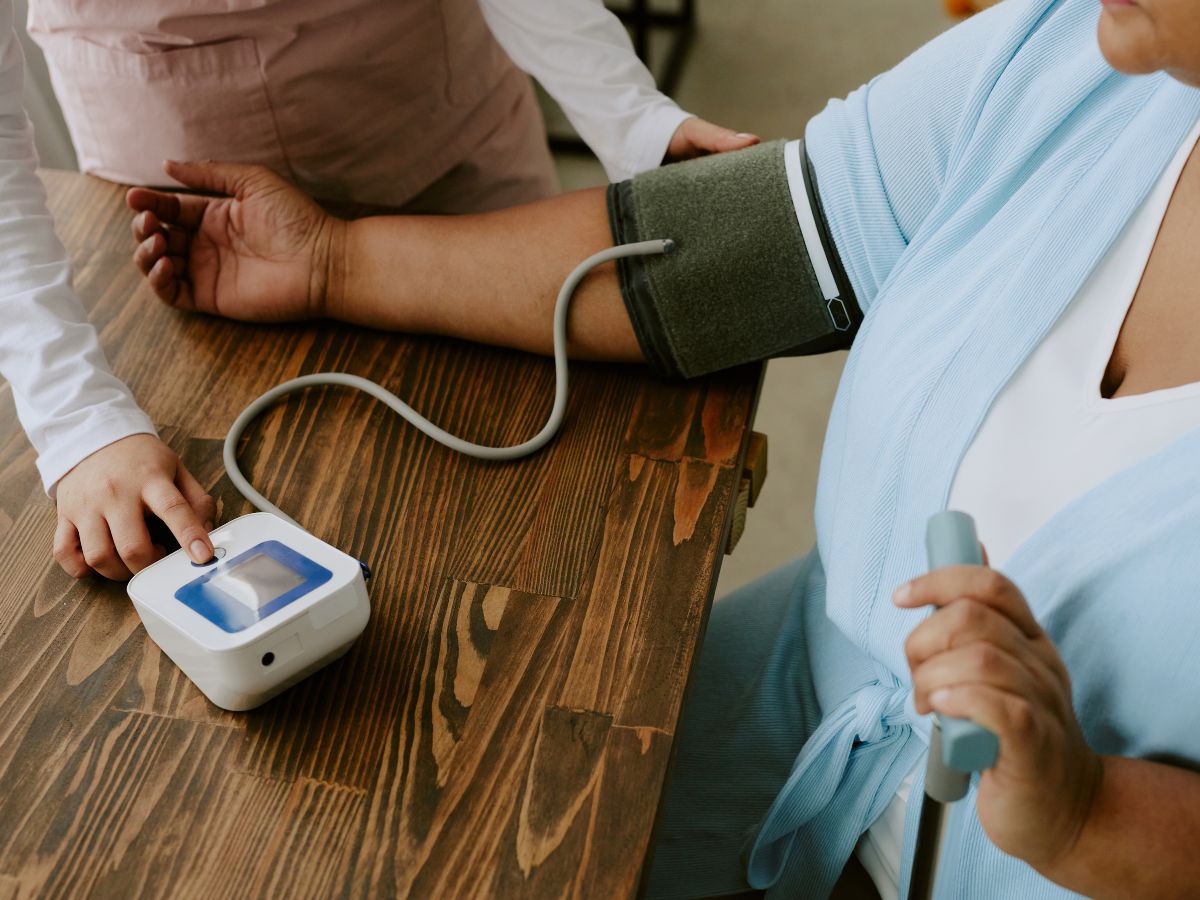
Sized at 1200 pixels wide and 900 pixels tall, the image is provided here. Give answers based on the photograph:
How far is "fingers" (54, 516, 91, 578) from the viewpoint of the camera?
2.54 feet

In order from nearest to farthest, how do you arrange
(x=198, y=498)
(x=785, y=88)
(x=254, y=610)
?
(x=254, y=610), (x=198, y=498), (x=785, y=88)

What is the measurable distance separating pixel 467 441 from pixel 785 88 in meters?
2.15

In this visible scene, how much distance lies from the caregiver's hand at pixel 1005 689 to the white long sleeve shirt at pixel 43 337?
589 mm

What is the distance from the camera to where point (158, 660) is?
0.73 m

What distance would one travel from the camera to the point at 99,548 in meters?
0.76


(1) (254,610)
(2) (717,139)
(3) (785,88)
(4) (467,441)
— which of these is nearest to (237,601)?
(1) (254,610)

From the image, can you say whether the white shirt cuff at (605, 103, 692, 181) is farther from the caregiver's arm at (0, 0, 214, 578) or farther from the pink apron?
the caregiver's arm at (0, 0, 214, 578)

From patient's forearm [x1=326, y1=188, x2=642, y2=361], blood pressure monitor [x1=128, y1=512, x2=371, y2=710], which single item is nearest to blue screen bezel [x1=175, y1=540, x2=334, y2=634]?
blood pressure monitor [x1=128, y1=512, x2=371, y2=710]

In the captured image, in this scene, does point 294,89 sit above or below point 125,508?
above

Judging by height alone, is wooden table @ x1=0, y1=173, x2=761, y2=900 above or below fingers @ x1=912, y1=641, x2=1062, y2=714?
below

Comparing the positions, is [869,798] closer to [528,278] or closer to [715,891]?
[715,891]

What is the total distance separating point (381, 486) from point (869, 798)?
43 cm

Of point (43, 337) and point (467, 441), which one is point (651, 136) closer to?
point (467, 441)

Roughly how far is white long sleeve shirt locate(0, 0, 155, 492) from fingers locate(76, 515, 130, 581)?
6 cm
